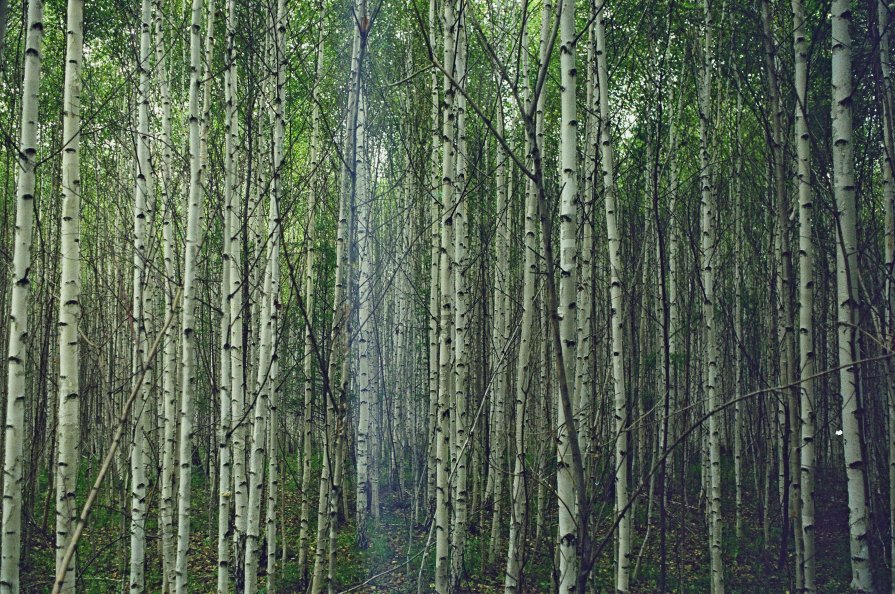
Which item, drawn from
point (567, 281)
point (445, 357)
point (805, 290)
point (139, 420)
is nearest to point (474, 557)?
point (445, 357)

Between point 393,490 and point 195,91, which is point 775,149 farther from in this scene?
point 393,490

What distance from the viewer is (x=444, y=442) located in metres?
4.21

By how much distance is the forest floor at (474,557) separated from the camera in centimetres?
679

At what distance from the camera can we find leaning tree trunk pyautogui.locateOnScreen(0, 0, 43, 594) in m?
2.93

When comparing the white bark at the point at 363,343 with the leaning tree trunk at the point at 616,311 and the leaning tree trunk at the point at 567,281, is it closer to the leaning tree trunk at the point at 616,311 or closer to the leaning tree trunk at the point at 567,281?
the leaning tree trunk at the point at 616,311

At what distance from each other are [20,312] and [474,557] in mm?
5900

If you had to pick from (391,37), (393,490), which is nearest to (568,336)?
(391,37)

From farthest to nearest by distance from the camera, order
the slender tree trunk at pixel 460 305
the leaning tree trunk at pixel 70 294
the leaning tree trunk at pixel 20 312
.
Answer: the slender tree trunk at pixel 460 305 < the leaning tree trunk at pixel 70 294 < the leaning tree trunk at pixel 20 312

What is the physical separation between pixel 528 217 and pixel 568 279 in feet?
7.54

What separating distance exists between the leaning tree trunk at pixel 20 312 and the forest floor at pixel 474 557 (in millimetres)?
3083

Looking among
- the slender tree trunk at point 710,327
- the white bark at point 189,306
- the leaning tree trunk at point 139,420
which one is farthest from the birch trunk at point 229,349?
the slender tree trunk at point 710,327

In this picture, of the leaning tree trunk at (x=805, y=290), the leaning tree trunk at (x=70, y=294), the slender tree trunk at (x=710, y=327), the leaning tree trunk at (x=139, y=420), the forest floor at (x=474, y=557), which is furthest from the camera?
the forest floor at (x=474, y=557)

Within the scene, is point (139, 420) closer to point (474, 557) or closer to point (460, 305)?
point (460, 305)

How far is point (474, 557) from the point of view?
7.61 metres
